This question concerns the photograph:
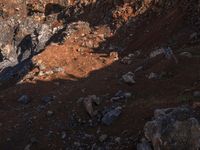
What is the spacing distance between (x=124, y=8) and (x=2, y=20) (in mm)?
21048

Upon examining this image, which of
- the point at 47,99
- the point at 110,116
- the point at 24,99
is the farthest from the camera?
the point at 24,99

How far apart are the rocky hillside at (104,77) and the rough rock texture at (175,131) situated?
4 centimetres

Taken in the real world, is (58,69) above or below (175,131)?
below

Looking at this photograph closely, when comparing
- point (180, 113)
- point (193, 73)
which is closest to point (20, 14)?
point (193, 73)

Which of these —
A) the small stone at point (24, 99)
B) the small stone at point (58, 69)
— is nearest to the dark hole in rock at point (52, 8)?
the small stone at point (58, 69)

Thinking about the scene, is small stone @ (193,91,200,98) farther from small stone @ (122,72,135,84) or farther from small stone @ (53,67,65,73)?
small stone @ (53,67,65,73)

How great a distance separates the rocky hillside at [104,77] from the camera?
21.0 metres

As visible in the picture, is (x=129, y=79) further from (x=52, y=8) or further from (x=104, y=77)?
(x=52, y=8)

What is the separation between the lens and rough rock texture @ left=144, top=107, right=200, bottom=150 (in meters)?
16.5

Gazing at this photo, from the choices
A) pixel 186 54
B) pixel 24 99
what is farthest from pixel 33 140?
pixel 186 54

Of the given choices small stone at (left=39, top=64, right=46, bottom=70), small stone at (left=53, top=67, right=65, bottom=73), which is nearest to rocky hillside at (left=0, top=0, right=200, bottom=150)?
small stone at (left=53, top=67, right=65, bottom=73)

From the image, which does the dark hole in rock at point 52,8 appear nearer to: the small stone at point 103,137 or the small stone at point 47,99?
the small stone at point 47,99

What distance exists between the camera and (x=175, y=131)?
1678 centimetres

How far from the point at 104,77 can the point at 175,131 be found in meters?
15.4
